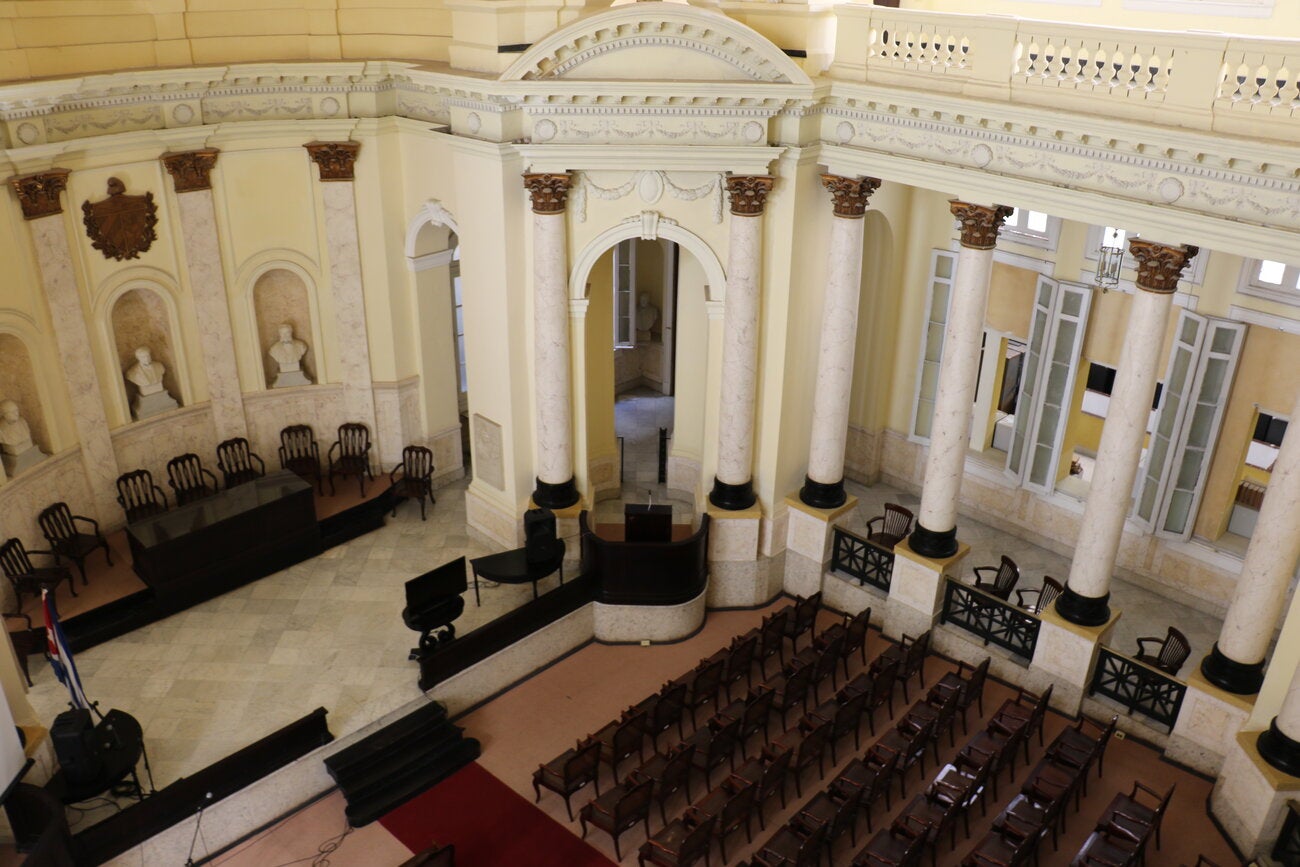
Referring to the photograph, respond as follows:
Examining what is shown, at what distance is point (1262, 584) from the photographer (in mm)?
11930

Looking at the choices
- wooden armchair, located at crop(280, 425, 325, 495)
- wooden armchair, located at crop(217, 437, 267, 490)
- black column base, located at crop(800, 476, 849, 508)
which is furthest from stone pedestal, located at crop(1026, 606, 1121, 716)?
wooden armchair, located at crop(217, 437, 267, 490)

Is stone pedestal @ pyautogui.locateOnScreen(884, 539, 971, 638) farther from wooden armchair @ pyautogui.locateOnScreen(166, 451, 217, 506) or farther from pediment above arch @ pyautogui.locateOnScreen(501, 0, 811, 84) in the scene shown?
wooden armchair @ pyautogui.locateOnScreen(166, 451, 217, 506)

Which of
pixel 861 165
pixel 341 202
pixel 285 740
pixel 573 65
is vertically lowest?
pixel 285 740

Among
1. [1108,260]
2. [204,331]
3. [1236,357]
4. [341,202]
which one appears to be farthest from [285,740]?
[1236,357]

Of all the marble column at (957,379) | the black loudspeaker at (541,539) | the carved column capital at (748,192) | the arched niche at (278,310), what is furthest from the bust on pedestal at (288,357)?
the marble column at (957,379)

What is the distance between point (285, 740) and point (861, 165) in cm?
987

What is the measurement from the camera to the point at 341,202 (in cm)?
1652

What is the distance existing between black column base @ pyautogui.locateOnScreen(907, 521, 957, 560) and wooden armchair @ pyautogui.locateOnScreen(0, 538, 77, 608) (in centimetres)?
1168

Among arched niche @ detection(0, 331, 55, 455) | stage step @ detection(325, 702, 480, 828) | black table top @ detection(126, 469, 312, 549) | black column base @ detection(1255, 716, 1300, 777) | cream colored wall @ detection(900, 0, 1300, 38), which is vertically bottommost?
stage step @ detection(325, 702, 480, 828)

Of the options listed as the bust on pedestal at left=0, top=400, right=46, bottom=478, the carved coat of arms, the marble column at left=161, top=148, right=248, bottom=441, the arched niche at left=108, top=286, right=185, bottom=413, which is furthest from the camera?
the arched niche at left=108, top=286, right=185, bottom=413

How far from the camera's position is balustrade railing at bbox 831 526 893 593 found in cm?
1556

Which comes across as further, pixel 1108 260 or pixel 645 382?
pixel 645 382

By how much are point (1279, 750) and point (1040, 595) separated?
394cm

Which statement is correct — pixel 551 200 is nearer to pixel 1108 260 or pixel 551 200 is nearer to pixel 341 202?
pixel 341 202
